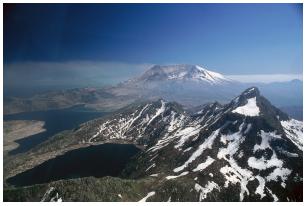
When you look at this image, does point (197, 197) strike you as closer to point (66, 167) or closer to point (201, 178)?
point (201, 178)

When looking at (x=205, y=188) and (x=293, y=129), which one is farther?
(x=293, y=129)

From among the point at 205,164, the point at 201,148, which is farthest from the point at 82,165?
the point at 205,164

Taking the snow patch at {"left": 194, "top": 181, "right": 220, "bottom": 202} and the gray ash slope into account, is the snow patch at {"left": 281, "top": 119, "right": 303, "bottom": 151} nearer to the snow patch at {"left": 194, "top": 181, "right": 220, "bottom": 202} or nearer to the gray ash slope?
the gray ash slope

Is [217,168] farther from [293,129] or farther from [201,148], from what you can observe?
[293,129]

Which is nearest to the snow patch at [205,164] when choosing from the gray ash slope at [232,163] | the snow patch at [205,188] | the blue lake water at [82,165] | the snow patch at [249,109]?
the gray ash slope at [232,163]

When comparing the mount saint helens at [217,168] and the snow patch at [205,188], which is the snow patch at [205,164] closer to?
the mount saint helens at [217,168]

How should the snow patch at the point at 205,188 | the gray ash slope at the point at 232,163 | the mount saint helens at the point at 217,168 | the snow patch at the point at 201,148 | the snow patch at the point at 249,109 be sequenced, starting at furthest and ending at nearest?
the snow patch at the point at 249,109 → the snow patch at the point at 201,148 → the gray ash slope at the point at 232,163 → the snow patch at the point at 205,188 → the mount saint helens at the point at 217,168

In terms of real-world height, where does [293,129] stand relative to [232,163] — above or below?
above

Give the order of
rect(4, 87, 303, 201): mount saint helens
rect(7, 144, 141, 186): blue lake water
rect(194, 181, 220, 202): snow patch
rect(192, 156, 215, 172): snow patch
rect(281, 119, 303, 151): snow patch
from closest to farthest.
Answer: rect(4, 87, 303, 201): mount saint helens → rect(194, 181, 220, 202): snow patch → rect(192, 156, 215, 172): snow patch → rect(7, 144, 141, 186): blue lake water → rect(281, 119, 303, 151): snow patch

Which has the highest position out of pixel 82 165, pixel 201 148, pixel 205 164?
pixel 201 148

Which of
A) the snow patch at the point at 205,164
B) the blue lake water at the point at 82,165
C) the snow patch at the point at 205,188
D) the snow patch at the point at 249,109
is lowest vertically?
the blue lake water at the point at 82,165

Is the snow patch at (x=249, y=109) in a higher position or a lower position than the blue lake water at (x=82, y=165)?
higher

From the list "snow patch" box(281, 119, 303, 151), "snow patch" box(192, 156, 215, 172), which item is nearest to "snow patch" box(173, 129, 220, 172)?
"snow patch" box(192, 156, 215, 172)
